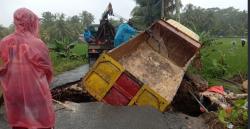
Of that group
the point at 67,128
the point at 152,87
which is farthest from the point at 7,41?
the point at 152,87

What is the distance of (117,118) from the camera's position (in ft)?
34.0

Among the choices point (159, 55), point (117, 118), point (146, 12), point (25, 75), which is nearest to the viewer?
point (25, 75)

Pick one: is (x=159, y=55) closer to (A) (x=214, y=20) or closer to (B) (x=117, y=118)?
(B) (x=117, y=118)

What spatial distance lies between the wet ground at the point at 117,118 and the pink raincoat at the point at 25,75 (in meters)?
3.48

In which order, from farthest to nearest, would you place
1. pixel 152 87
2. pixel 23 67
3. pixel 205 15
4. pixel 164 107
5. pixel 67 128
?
pixel 205 15, pixel 152 87, pixel 164 107, pixel 67 128, pixel 23 67

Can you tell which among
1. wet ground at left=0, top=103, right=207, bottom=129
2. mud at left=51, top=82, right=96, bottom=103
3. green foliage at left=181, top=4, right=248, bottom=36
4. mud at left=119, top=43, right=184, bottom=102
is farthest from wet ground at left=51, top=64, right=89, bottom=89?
green foliage at left=181, top=4, right=248, bottom=36

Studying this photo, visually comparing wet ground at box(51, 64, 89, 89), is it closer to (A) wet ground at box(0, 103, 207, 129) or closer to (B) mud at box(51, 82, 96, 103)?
(B) mud at box(51, 82, 96, 103)

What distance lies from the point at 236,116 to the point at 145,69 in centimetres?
354

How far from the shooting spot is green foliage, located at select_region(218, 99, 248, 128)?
9.59 meters

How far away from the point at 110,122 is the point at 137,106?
1.44 metres

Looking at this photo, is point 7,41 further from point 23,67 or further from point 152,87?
point 152,87

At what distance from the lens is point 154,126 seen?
9.74 m

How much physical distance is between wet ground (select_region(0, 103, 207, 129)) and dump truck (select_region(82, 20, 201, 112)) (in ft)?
0.94

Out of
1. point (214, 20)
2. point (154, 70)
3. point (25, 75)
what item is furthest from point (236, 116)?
point (214, 20)
